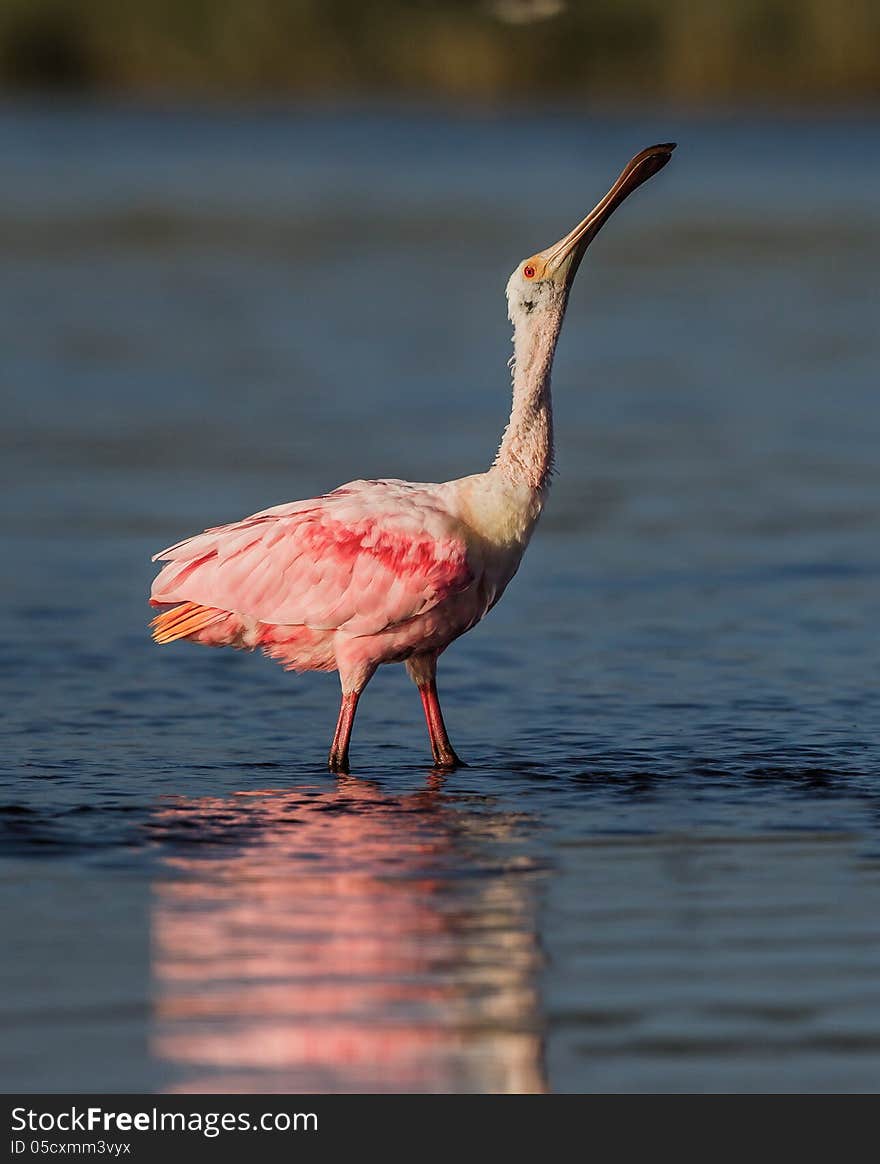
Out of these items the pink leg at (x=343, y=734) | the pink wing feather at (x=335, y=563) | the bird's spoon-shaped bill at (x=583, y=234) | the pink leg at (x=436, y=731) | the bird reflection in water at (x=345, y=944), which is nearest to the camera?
the bird reflection in water at (x=345, y=944)

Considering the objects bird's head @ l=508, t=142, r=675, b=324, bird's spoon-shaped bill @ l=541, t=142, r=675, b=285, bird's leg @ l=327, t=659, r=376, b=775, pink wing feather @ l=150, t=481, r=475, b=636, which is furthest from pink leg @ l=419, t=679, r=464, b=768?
bird's spoon-shaped bill @ l=541, t=142, r=675, b=285

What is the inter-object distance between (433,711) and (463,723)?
104 cm

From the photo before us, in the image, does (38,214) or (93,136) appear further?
(93,136)

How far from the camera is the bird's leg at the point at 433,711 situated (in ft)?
34.9

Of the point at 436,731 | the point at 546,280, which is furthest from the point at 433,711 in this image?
the point at 546,280

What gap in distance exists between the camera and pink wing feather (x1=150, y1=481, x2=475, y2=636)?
10.2 m

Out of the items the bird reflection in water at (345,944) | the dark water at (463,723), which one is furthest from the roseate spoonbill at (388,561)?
the bird reflection in water at (345,944)

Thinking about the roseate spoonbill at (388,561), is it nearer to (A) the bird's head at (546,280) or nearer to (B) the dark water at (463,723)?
(A) the bird's head at (546,280)

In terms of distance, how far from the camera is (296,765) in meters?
10.8

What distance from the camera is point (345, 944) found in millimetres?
7789

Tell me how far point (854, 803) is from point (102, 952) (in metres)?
3.21

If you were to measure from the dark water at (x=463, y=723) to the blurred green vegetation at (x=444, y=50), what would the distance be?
44.9 feet
